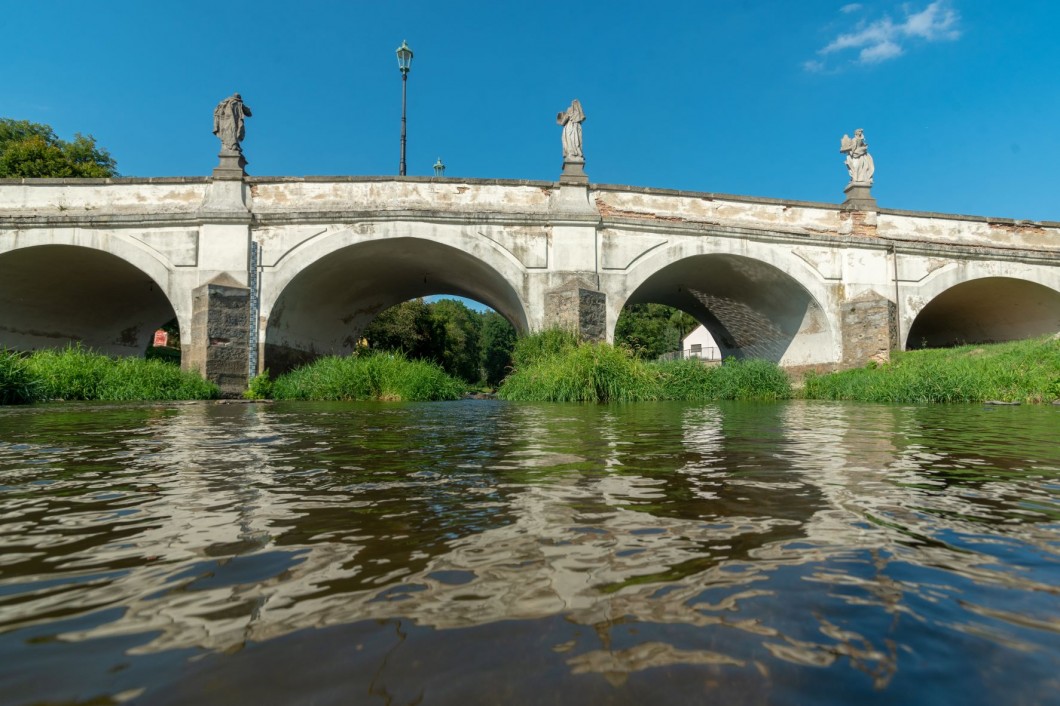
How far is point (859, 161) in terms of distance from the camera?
16.1 metres

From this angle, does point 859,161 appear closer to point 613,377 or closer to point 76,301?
point 613,377

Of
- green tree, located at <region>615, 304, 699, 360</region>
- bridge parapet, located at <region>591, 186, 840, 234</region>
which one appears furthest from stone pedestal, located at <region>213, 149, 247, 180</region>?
green tree, located at <region>615, 304, 699, 360</region>

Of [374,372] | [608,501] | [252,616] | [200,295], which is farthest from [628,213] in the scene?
[252,616]

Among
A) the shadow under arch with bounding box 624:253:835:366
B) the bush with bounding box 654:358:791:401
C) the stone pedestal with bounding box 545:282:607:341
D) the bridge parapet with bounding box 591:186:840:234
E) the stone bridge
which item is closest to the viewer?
the bush with bounding box 654:358:791:401

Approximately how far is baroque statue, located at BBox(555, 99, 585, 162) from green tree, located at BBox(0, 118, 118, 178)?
17.3 m

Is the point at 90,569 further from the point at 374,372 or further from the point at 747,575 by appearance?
the point at 374,372

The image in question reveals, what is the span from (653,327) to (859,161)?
1028 inches

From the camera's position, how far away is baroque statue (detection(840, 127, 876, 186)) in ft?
Result: 52.7

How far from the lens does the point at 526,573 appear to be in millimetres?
1174

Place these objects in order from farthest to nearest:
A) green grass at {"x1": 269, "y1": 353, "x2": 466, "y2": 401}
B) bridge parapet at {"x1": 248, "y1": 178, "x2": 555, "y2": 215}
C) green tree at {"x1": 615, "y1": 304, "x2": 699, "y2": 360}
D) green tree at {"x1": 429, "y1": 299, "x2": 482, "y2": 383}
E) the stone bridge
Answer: green tree at {"x1": 615, "y1": 304, "x2": 699, "y2": 360} < green tree at {"x1": 429, "y1": 299, "x2": 482, "y2": 383} < bridge parapet at {"x1": 248, "y1": 178, "x2": 555, "y2": 215} < the stone bridge < green grass at {"x1": 269, "y1": 353, "x2": 466, "y2": 401}

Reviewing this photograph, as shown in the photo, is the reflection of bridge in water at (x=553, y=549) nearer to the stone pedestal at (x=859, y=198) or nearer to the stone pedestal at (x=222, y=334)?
the stone pedestal at (x=222, y=334)

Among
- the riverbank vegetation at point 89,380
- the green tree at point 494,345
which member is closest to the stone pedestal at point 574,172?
the riverbank vegetation at point 89,380

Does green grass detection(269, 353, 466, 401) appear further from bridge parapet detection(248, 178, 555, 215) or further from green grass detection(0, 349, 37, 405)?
green grass detection(0, 349, 37, 405)

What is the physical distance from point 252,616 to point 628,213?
1444cm
